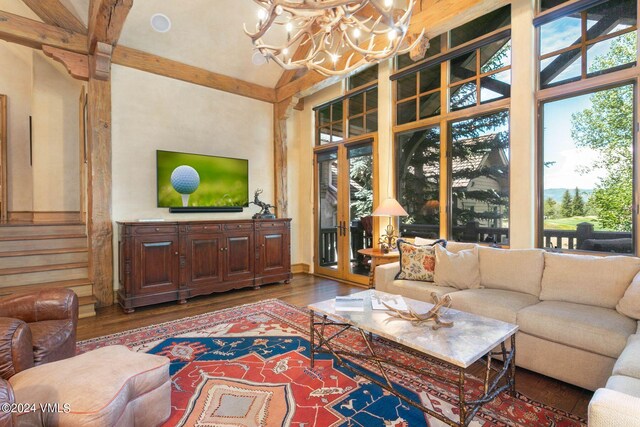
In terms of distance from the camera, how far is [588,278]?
2471mm

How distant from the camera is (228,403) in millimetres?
1996

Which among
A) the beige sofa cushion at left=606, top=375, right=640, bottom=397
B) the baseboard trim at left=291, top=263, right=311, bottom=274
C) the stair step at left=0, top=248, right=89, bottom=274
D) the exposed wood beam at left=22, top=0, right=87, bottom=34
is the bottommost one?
the baseboard trim at left=291, top=263, right=311, bottom=274

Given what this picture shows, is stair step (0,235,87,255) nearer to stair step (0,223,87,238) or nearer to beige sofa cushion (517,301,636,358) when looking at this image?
stair step (0,223,87,238)

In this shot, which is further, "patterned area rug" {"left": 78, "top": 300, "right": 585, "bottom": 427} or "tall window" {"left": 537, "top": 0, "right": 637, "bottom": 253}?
"tall window" {"left": 537, "top": 0, "right": 637, "bottom": 253}

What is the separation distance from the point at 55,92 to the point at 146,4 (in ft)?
9.10

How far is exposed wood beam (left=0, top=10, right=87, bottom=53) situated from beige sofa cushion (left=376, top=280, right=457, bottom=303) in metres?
4.66

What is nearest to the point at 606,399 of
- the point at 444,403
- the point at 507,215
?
the point at 444,403

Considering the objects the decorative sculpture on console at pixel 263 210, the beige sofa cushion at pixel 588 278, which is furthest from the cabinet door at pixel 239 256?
the beige sofa cushion at pixel 588 278

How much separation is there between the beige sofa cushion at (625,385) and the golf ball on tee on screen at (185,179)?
4761mm

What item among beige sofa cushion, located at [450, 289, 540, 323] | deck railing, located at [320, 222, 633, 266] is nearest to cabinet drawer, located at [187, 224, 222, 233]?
deck railing, located at [320, 222, 633, 266]

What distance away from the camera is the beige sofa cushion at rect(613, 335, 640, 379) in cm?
149

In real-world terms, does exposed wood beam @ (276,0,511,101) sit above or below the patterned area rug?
above

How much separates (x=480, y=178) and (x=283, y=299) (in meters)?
2.88

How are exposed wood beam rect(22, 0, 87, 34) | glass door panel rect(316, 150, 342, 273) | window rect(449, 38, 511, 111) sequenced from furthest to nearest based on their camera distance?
1. glass door panel rect(316, 150, 342, 273)
2. exposed wood beam rect(22, 0, 87, 34)
3. window rect(449, 38, 511, 111)
